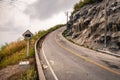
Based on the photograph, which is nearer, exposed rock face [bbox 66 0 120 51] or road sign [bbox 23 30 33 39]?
road sign [bbox 23 30 33 39]

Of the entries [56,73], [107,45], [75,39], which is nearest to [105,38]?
[107,45]

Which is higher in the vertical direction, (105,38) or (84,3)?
(84,3)

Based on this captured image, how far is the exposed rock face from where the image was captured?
25.2 meters

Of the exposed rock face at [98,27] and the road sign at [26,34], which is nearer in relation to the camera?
the road sign at [26,34]

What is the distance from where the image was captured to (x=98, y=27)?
95.3 feet

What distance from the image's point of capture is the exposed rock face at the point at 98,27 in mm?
25233

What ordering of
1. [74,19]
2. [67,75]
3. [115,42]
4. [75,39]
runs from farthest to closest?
[74,19]
[75,39]
[115,42]
[67,75]

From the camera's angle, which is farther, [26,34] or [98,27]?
[98,27]

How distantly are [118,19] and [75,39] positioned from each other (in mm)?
10442

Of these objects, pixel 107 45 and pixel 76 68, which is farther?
pixel 107 45

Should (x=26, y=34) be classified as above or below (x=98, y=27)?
below

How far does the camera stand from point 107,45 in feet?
83.7

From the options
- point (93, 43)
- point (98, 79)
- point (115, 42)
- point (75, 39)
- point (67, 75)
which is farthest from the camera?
point (75, 39)

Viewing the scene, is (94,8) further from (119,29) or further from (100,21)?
(119,29)
